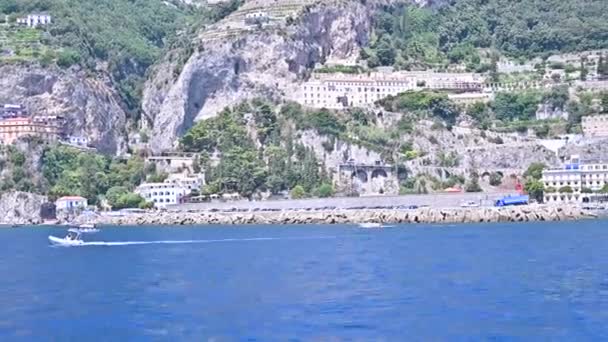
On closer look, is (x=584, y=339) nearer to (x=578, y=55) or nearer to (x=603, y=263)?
(x=603, y=263)

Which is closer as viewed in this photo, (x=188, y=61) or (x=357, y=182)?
(x=357, y=182)

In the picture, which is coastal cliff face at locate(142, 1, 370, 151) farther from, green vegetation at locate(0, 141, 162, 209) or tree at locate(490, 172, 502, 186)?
tree at locate(490, 172, 502, 186)

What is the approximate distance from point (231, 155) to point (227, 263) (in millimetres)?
57257

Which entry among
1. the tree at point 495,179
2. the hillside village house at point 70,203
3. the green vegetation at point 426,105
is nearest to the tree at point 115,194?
the hillside village house at point 70,203

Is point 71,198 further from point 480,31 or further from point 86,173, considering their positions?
point 480,31

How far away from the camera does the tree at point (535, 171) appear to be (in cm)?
10600

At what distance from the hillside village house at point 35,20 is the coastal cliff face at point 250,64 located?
22.4 m

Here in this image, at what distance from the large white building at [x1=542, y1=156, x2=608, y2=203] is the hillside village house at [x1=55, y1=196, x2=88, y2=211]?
128 ft

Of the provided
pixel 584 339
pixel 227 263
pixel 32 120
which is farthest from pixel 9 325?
pixel 32 120

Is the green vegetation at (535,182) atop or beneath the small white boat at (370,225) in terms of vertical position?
atop

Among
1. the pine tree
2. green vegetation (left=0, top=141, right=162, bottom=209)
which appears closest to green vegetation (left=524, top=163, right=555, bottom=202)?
the pine tree

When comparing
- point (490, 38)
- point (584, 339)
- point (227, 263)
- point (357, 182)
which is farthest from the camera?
point (490, 38)

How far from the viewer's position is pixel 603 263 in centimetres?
5022

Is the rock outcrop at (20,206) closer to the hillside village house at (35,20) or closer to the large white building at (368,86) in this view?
the large white building at (368,86)
